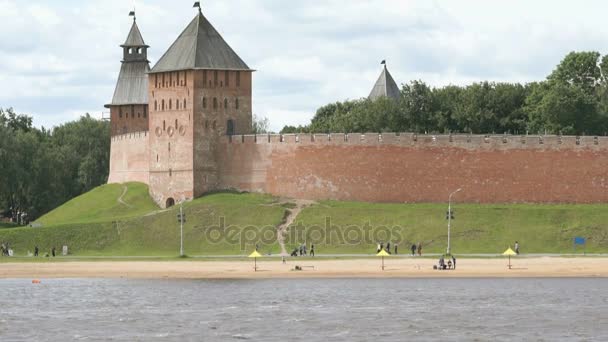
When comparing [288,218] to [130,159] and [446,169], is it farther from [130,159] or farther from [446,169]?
[130,159]

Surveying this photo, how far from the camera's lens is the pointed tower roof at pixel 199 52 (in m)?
102

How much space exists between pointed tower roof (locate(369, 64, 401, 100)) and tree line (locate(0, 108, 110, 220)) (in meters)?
23.1

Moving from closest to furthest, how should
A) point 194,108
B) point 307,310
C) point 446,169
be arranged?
point 307,310 → point 446,169 → point 194,108

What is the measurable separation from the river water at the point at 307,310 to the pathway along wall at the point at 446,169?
1980cm

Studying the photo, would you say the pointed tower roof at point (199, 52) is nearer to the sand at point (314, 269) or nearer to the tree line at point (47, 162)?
the tree line at point (47, 162)

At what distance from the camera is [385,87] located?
132 metres

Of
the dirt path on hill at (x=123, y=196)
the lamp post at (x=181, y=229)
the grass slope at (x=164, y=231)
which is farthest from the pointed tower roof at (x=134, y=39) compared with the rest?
the lamp post at (x=181, y=229)

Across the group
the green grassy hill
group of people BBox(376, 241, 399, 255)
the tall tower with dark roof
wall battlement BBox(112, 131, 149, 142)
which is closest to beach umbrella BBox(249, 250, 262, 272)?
the green grassy hill

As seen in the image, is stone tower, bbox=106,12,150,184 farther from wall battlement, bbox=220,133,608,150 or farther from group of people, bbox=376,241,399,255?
group of people, bbox=376,241,399,255

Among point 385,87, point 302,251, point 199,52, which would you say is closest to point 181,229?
point 302,251

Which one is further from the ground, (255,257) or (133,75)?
(133,75)

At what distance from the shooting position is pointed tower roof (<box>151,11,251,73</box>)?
102 meters

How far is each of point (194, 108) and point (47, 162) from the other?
23.7 meters

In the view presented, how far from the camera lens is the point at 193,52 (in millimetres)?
102000
